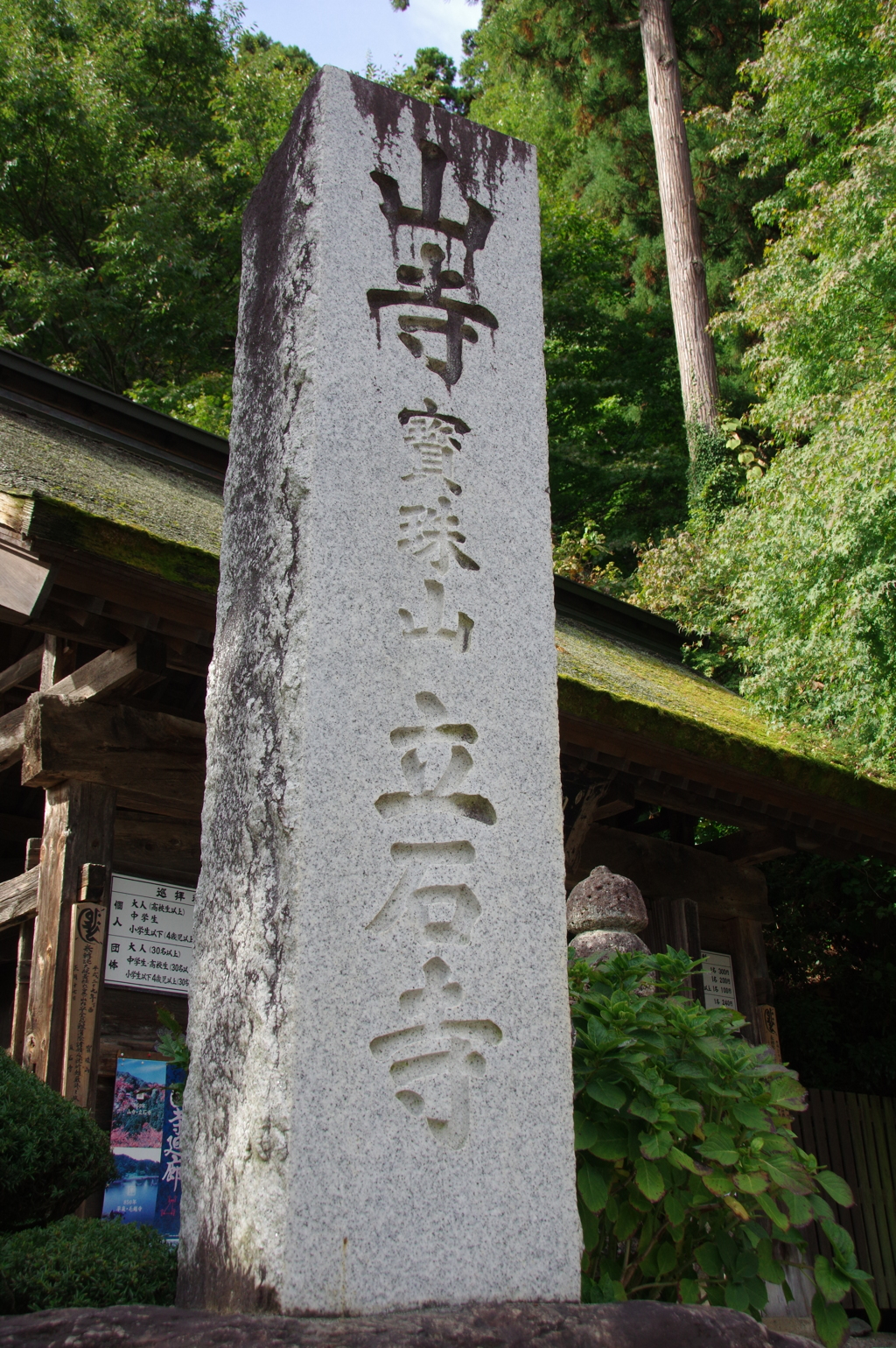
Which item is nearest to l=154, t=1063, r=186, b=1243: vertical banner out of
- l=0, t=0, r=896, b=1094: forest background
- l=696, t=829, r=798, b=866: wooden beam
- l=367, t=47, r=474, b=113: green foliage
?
l=696, t=829, r=798, b=866: wooden beam

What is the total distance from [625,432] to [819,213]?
8503 millimetres

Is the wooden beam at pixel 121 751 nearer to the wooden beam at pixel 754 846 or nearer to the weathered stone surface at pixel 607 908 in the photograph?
the weathered stone surface at pixel 607 908

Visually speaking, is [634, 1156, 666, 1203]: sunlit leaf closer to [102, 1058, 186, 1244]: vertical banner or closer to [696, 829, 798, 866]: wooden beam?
[102, 1058, 186, 1244]: vertical banner

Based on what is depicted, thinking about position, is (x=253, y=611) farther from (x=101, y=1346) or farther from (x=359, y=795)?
(x=101, y=1346)

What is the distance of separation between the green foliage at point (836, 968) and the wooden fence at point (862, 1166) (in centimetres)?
104

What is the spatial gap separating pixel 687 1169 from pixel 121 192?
1760 cm

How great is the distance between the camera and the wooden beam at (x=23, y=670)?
548 centimetres

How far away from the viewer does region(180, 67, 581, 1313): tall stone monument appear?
228 centimetres

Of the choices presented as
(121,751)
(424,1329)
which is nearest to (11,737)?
(121,751)

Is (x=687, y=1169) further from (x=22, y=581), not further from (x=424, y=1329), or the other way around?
(x=22, y=581)

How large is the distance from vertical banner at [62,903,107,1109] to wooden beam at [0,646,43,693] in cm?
141

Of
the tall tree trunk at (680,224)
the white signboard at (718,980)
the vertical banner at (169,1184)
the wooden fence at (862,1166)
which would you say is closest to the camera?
the vertical banner at (169,1184)

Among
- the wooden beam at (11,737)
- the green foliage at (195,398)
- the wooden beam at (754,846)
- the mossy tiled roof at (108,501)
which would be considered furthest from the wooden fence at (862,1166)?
the green foliage at (195,398)

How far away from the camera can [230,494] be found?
3.12 metres
